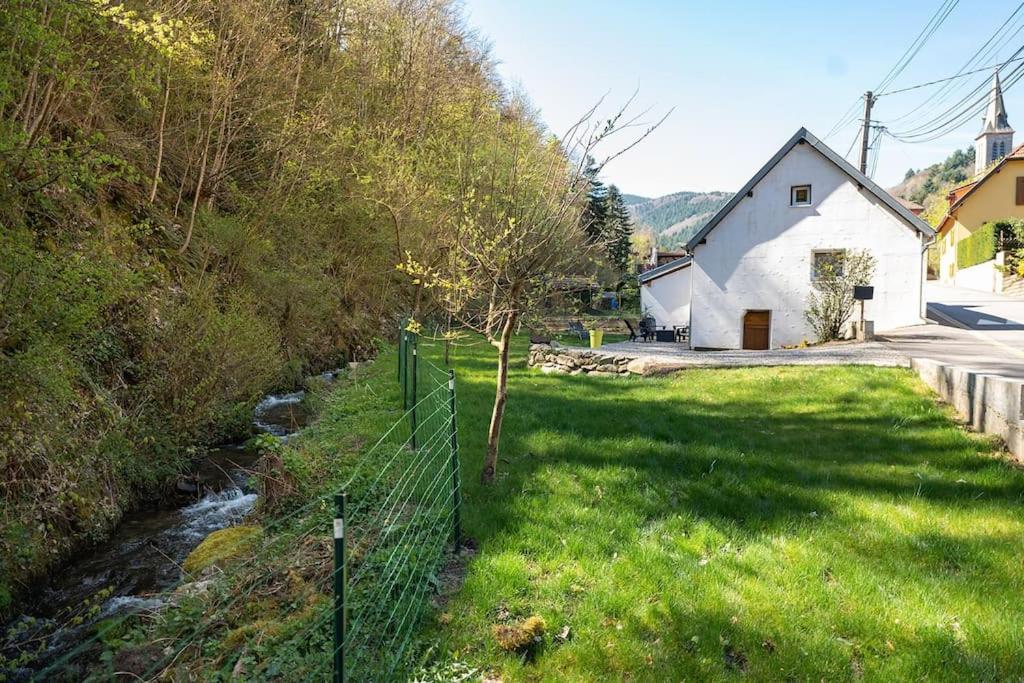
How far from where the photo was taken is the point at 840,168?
19703 millimetres

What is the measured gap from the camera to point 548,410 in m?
9.27

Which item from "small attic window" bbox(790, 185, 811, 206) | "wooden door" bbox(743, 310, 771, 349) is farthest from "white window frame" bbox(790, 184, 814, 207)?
"wooden door" bbox(743, 310, 771, 349)

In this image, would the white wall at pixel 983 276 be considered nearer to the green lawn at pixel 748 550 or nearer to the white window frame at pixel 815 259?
the white window frame at pixel 815 259

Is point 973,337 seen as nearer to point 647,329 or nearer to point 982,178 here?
point 647,329

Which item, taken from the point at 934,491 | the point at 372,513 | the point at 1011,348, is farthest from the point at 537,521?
the point at 1011,348

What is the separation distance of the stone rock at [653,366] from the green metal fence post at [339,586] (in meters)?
11.8

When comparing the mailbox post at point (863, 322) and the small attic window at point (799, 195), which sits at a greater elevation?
the small attic window at point (799, 195)

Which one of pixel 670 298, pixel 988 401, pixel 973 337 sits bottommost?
pixel 988 401

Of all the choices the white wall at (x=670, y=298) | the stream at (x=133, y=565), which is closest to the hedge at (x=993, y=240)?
the white wall at (x=670, y=298)

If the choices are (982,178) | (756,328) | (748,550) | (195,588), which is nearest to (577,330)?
(756,328)

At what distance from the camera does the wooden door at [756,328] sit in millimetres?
21078

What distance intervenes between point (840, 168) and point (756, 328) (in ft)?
19.1

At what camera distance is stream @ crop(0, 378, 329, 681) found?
15.6 ft

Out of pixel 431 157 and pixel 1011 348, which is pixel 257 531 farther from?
pixel 1011 348
